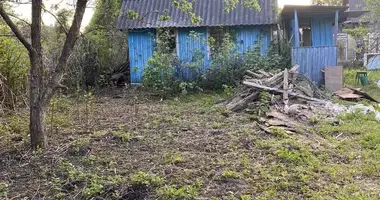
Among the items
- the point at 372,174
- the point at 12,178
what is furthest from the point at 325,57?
the point at 12,178

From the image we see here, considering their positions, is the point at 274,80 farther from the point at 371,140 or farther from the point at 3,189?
the point at 3,189

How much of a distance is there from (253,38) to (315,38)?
2.49 metres

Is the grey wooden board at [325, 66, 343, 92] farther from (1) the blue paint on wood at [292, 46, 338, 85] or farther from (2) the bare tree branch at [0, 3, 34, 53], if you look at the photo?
(2) the bare tree branch at [0, 3, 34, 53]

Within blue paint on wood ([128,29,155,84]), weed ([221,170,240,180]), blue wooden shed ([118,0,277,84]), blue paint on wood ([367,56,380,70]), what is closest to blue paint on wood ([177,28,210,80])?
blue wooden shed ([118,0,277,84])

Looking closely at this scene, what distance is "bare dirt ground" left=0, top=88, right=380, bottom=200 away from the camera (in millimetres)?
3775

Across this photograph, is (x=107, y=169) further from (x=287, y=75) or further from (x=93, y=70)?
(x=93, y=70)

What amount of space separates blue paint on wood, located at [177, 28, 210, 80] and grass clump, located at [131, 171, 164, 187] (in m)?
8.33

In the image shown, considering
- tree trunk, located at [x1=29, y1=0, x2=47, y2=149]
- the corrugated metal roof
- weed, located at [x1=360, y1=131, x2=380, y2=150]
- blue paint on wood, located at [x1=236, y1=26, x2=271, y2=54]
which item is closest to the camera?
tree trunk, located at [x1=29, y1=0, x2=47, y2=149]

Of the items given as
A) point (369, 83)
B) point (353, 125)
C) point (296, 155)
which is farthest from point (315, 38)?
point (296, 155)

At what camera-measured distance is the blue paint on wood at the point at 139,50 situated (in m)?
12.9

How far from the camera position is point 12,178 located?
409 centimetres

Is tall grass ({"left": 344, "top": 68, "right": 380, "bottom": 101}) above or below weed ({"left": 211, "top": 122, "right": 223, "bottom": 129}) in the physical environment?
above

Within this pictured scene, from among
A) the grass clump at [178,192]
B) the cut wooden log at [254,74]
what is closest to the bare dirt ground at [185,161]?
the grass clump at [178,192]

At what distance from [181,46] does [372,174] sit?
29.9ft
